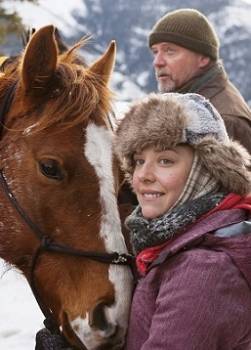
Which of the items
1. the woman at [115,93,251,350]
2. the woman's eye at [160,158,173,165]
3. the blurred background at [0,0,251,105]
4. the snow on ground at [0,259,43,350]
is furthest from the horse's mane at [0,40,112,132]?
the blurred background at [0,0,251,105]

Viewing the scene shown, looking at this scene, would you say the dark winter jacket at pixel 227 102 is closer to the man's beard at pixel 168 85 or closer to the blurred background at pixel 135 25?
the man's beard at pixel 168 85

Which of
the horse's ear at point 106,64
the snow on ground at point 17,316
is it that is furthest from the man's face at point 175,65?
the snow on ground at point 17,316

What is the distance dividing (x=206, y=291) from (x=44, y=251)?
3.44 feet

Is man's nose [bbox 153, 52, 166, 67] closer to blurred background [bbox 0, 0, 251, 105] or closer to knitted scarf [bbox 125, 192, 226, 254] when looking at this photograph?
knitted scarf [bbox 125, 192, 226, 254]

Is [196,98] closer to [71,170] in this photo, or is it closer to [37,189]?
[71,170]

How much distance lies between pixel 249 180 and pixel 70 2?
84004mm

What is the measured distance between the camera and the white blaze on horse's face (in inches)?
84.4

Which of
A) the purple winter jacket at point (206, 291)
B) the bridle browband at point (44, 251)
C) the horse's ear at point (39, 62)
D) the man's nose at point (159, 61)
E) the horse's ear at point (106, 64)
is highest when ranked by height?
the horse's ear at point (39, 62)

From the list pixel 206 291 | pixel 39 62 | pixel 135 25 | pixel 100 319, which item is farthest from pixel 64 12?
pixel 206 291

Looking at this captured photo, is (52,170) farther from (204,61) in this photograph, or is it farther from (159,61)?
(204,61)

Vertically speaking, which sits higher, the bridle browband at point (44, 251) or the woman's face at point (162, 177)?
the woman's face at point (162, 177)

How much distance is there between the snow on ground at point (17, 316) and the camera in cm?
545

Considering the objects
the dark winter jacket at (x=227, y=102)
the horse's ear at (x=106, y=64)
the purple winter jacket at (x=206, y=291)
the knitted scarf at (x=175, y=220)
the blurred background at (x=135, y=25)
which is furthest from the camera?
the blurred background at (x=135, y=25)

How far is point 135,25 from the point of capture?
246 feet
